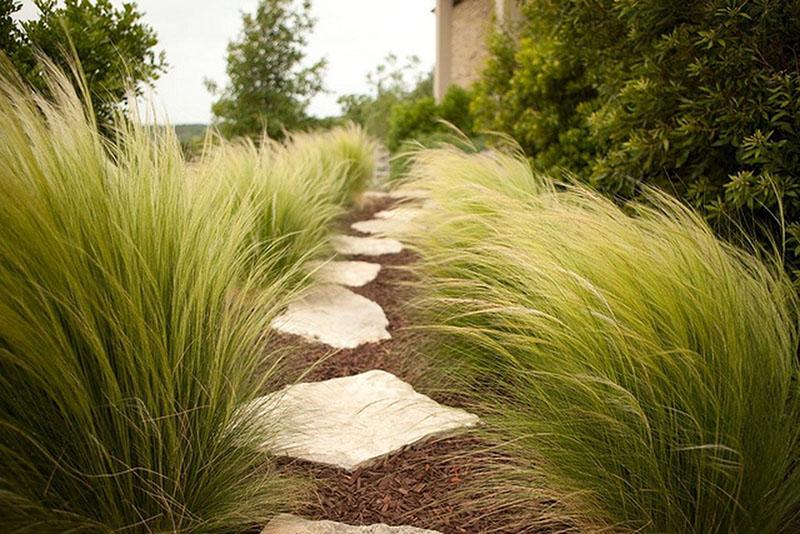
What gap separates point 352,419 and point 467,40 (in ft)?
38.1

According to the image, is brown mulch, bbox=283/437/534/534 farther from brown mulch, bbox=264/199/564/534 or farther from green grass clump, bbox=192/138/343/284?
green grass clump, bbox=192/138/343/284

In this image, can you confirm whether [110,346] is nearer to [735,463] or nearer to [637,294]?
[637,294]

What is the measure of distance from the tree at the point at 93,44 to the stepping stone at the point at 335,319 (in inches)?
43.4

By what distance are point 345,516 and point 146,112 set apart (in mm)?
1269

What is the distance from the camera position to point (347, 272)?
13.0 feet

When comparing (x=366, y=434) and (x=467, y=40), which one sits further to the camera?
(x=467, y=40)

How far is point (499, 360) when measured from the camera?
2.06 m

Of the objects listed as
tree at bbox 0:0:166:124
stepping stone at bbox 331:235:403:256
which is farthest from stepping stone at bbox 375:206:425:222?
tree at bbox 0:0:166:124

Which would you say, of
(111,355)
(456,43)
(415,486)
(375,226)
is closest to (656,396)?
(415,486)

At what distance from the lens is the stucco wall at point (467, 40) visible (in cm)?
1173

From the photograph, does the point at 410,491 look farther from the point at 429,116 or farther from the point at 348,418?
the point at 429,116

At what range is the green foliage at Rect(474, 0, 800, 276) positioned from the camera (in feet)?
6.51

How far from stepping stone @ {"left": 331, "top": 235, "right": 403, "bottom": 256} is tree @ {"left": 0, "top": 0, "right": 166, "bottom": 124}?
6.75 feet

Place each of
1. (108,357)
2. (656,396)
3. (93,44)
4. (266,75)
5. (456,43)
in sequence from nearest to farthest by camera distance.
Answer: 1. (108,357)
2. (656,396)
3. (93,44)
4. (266,75)
5. (456,43)
